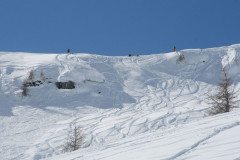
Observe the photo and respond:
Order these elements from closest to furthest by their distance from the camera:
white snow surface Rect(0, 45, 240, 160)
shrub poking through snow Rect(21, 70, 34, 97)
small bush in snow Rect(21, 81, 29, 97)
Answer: white snow surface Rect(0, 45, 240, 160) → small bush in snow Rect(21, 81, 29, 97) → shrub poking through snow Rect(21, 70, 34, 97)

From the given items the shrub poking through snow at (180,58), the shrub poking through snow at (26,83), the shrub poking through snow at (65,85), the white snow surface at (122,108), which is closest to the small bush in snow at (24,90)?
the shrub poking through snow at (26,83)

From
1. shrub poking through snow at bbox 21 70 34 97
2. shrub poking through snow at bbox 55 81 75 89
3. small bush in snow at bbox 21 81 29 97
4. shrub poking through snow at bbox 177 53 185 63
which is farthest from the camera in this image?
shrub poking through snow at bbox 177 53 185 63

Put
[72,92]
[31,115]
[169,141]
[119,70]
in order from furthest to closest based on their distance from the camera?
[119,70] → [72,92] → [31,115] → [169,141]

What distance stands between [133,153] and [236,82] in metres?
45.5

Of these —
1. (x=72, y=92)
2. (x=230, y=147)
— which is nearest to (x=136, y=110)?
(x=72, y=92)

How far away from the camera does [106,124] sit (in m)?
41.1

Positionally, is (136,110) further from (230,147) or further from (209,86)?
(230,147)

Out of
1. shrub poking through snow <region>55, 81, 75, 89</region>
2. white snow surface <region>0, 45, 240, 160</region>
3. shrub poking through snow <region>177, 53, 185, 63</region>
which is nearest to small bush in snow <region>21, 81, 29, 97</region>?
white snow surface <region>0, 45, 240, 160</region>

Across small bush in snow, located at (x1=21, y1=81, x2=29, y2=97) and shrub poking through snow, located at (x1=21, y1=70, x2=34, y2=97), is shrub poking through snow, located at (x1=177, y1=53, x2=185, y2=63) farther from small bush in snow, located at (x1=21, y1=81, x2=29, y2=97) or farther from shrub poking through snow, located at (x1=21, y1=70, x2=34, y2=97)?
small bush in snow, located at (x1=21, y1=81, x2=29, y2=97)

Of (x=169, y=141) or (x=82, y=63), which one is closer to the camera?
(x=169, y=141)

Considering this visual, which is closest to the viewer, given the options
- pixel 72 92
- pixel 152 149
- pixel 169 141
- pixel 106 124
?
pixel 152 149

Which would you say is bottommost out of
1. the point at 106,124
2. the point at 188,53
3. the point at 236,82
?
the point at 106,124

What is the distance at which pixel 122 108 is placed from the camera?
49938 millimetres

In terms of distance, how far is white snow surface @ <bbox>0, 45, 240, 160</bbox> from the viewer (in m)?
15.8
